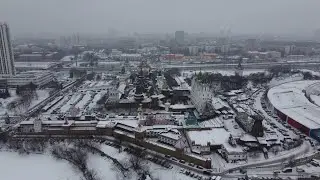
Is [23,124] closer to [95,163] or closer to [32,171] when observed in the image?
[32,171]

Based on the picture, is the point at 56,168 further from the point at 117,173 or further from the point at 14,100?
the point at 14,100

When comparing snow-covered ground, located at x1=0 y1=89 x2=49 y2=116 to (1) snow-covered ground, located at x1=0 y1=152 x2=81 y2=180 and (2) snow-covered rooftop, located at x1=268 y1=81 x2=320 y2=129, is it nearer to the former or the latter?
(1) snow-covered ground, located at x1=0 y1=152 x2=81 y2=180

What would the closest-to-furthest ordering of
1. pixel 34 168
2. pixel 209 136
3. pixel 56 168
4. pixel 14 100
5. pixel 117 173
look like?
1. pixel 117 173
2. pixel 56 168
3. pixel 34 168
4. pixel 209 136
5. pixel 14 100

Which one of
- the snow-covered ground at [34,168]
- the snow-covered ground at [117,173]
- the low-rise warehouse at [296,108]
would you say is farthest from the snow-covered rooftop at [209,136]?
the snow-covered ground at [34,168]

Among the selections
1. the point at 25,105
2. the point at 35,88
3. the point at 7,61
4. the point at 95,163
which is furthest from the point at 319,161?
the point at 7,61

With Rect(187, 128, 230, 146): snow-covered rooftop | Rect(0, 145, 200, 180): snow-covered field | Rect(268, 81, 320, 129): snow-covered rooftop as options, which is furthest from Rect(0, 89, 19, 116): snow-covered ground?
Rect(268, 81, 320, 129): snow-covered rooftop

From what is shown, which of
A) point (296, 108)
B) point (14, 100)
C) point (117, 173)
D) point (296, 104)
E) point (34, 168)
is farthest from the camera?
point (14, 100)

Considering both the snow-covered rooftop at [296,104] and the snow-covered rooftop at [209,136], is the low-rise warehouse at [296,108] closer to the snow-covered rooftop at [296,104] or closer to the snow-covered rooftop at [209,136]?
the snow-covered rooftop at [296,104]

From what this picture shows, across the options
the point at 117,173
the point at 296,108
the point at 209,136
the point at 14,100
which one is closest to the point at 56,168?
the point at 117,173
